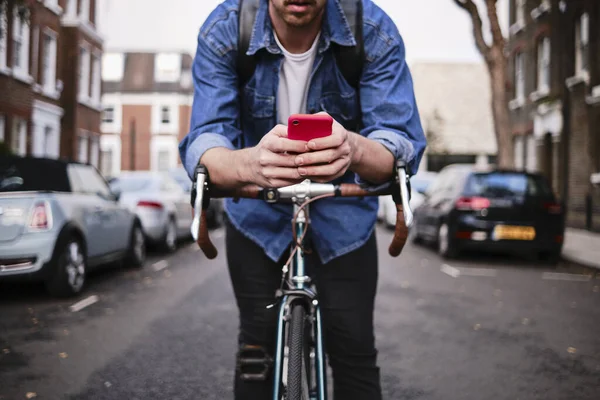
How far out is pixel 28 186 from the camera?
7.09 meters

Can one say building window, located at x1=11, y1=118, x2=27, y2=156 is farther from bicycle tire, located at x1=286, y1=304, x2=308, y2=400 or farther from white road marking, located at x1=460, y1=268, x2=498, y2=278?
bicycle tire, located at x1=286, y1=304, x2=308, y2=400

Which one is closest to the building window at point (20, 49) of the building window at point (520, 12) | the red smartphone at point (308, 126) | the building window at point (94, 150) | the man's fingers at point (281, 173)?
the building window at point (94, 150)

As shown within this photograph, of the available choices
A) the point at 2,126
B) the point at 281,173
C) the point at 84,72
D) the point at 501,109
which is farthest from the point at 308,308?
the point at 84,72

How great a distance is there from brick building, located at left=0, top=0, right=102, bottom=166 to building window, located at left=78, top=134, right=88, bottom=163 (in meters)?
0.04

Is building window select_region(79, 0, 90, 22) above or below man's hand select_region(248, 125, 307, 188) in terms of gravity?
above

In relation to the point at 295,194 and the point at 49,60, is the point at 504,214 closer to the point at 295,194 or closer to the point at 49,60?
the point at 295,194

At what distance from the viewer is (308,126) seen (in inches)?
61.1

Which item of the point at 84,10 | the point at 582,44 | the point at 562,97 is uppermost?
the point at 84,10

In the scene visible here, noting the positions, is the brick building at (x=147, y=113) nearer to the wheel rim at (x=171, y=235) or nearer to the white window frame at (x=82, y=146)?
the white window frame at (x=82, y=146)

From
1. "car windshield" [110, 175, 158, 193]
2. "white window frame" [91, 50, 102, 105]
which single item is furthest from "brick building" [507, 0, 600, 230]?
"white window frame" [91, 50, 102, 105]

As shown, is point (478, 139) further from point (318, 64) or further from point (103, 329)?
point (318, 64)

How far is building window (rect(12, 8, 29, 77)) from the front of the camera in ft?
66.7

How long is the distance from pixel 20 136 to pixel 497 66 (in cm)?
1408

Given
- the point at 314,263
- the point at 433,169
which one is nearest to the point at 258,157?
the point at 314,263
